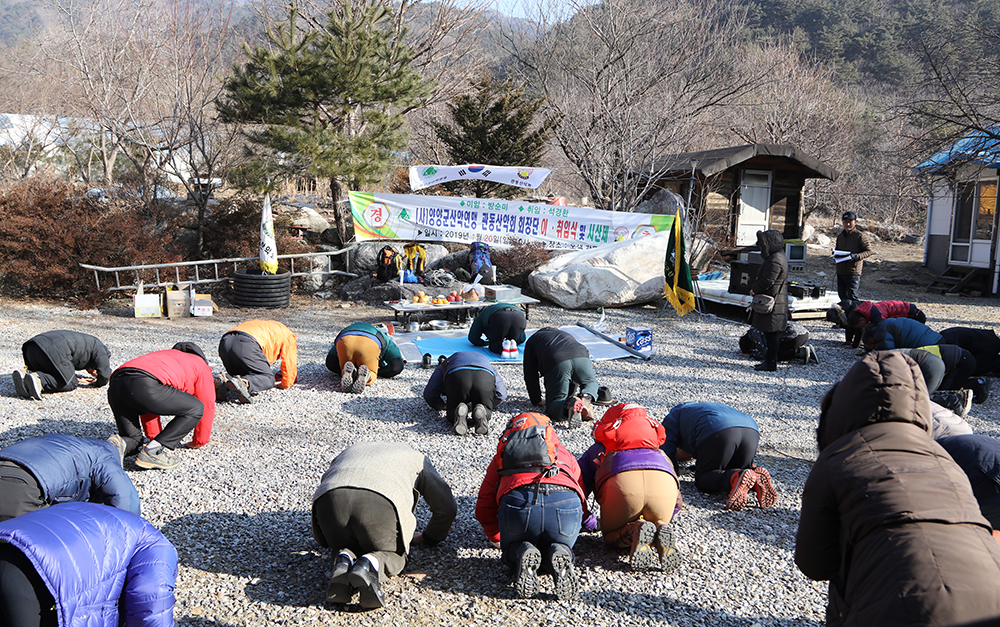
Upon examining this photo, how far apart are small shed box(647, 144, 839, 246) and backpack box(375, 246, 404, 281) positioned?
280 inches

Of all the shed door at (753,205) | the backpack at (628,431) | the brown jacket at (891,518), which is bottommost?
the backpack at (628,431)

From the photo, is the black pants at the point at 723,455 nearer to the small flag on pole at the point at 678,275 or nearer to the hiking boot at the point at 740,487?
the hiking boot at the point at 740,487

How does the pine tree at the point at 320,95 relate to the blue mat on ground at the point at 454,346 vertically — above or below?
above

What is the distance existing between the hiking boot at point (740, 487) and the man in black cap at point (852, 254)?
6596 millimetres

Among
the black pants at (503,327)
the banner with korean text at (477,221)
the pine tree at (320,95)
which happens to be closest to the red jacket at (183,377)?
the black pants at (503,327)

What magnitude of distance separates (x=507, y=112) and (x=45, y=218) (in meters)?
11.6

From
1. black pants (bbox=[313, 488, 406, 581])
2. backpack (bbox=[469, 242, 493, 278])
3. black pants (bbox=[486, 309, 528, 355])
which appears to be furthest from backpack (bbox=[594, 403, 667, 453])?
backpack (bbox=[469, 242, 493, 278])

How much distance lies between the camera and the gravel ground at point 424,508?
3352 millimetres

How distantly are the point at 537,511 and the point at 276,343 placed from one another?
4.45 m

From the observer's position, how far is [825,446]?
2.51 m

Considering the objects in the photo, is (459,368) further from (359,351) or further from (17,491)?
(17,491)

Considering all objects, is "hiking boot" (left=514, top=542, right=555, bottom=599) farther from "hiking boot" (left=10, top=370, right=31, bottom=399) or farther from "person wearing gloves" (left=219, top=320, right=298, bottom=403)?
"hiking boot" (left=10, top=370, right=31, bottom=399)

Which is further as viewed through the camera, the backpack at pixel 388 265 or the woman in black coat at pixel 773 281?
the backpack at pixel 388 265

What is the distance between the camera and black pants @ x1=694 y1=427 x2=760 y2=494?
4.56 metres
